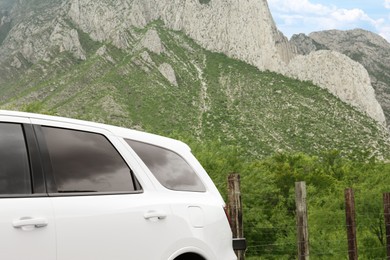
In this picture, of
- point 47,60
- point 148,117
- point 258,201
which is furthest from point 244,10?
point 258,201

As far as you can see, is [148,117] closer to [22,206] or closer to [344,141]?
[344,141]

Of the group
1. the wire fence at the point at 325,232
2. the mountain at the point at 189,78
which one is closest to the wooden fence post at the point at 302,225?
the wire fence at the point at 325,232

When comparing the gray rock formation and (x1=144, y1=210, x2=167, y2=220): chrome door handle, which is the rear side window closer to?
(x1=144, y1=210, x2=167, y2=220): chrome door handle

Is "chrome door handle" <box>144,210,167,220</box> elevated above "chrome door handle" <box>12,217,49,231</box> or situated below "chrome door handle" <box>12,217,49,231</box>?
above

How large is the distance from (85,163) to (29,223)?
2.43ft

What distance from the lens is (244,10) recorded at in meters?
186

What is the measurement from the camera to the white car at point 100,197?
3.85 m

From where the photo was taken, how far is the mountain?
126 meters

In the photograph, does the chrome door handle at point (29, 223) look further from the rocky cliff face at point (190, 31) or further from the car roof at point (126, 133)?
the rocky cliff face at point (190, 31)

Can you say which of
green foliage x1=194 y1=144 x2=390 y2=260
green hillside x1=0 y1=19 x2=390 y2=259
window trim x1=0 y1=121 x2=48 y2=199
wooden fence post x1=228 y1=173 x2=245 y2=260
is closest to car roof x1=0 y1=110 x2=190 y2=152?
window trim x1=0 y1=121 x2=48 y2=199

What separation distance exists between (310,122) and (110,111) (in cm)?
4030

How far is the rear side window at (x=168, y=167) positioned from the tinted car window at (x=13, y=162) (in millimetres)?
1022

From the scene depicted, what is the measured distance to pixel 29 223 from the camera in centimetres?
377

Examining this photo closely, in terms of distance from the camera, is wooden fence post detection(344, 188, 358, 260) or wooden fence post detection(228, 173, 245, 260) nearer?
wooden fence post detection(228, 173, 245, 260)
